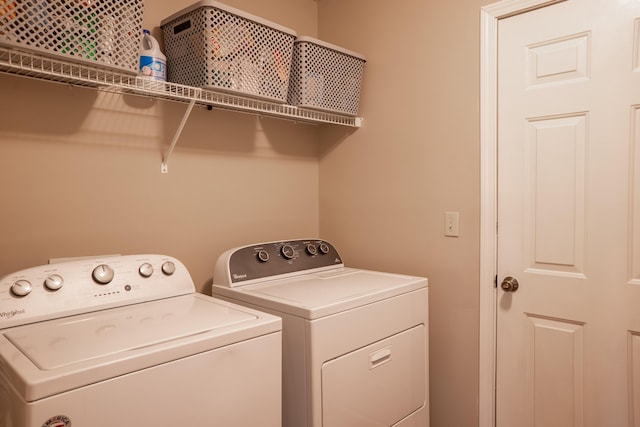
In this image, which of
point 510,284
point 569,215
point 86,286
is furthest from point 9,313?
point 569,215

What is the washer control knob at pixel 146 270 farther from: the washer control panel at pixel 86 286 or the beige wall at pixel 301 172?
the beige wall at pixel 301 172

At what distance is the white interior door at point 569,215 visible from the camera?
5.20 feet

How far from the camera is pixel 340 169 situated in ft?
8.02

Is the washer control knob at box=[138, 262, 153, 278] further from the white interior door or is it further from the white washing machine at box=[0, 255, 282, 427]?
the white interior door

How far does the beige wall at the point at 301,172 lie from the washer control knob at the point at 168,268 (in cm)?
27

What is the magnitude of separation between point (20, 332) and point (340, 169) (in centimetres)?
167

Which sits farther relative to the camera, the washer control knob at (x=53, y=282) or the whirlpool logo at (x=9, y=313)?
the washer control knob at (x=53, y=282)

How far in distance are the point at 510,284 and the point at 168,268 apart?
4.51 ft

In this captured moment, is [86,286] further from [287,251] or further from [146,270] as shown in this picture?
[287,251]

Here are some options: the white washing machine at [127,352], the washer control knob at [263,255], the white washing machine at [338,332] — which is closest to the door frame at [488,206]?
the white washing machine at [338,332]

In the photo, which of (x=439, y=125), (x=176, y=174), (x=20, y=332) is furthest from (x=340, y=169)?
(x=20, y=332)

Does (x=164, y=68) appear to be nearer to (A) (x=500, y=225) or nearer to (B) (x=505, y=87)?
(B) (x=505, y=87)

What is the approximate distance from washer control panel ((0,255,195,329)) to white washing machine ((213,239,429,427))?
11.0 inches

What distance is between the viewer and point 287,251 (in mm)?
1993
